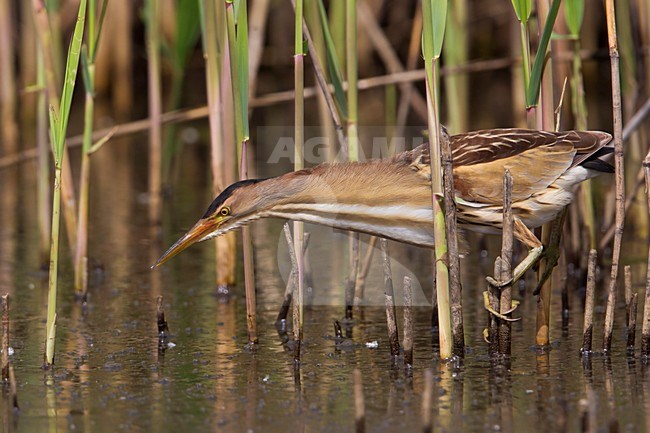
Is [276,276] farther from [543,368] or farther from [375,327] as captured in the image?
[543,368]

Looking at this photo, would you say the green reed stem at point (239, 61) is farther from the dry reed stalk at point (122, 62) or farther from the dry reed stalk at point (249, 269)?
the dry reed stalk at point (122, 62)

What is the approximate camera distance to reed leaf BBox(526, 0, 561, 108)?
9.93ft

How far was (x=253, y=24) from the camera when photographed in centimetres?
506

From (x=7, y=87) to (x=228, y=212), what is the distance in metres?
4.70

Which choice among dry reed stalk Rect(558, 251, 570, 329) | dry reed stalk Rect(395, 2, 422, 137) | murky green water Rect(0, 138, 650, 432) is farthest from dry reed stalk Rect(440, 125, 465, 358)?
dry reed stalk Rect(395, 2, 422, 137)

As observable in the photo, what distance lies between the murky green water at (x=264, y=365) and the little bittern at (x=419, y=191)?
388 millimetres

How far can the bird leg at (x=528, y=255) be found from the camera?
3.20 metres

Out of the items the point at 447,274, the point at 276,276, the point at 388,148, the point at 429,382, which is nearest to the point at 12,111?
the point at 388,148

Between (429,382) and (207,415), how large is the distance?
2.17 feet

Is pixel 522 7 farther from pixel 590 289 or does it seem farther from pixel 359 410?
pixel 359 410

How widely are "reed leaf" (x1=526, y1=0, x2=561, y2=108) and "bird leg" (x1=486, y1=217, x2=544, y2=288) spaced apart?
37 centimetres

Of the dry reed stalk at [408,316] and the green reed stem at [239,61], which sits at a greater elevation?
the green reed stem at [239,61]

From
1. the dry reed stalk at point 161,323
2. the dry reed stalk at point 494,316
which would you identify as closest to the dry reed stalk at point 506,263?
the dry reed stalk at point 494,316

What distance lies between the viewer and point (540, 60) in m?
3.09
